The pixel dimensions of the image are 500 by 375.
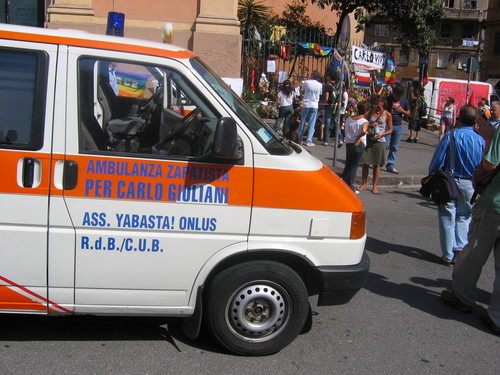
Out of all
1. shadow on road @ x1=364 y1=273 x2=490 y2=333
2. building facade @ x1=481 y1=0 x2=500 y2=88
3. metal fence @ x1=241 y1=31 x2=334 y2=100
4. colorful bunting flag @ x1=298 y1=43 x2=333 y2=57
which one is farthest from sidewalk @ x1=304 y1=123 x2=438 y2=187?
building facade @ x1=481 y1=0 x2=500 y2=88

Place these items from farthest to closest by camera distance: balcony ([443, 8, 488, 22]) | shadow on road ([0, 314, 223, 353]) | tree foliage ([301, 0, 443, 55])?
1. balcony ([443, 8, 488, 22])
2. tree foliage ([301, 0, 443, 55])
3. shadow on road ([0, 314, 223, 353])

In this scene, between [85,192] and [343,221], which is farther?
[343,221]

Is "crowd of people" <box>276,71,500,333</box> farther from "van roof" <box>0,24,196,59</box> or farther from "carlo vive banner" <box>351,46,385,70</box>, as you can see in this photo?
"carlo vive banner" <box>351,46,385,70</box>

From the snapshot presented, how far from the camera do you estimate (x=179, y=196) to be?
11.6ft

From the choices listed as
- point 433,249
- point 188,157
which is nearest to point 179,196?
point 188,157

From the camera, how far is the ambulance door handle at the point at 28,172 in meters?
3.43

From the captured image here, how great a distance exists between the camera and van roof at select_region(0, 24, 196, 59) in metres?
3.48

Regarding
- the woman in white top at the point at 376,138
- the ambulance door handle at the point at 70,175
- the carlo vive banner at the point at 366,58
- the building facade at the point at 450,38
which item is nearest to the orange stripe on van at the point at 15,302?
the ambulance door handle at the point at 70,175

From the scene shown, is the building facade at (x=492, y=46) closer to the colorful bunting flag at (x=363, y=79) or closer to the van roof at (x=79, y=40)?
the colorful bunting flag at (x=363, y=79)

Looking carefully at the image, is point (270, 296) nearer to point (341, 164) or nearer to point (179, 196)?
point (179, 196)

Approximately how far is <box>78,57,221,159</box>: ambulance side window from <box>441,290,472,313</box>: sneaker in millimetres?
2860

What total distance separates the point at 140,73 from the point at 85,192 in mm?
885

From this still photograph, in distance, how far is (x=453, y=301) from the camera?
16.7 feet

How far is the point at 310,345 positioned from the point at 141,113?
210 cm
